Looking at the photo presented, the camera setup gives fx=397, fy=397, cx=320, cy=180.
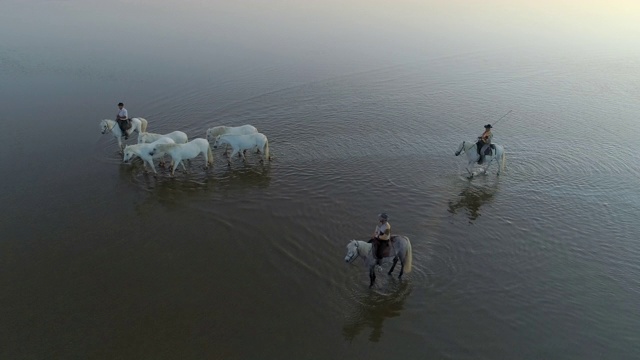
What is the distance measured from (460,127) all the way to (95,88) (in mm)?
19606

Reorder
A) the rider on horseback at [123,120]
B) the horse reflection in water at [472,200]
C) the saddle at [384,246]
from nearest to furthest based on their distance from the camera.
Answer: the saddle at [384,246]
the horse reflection in water at [472,200]
the rider on horseback at [123,120]

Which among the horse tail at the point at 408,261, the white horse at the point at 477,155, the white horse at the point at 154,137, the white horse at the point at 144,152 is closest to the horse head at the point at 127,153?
the white horse at the point at 144,152

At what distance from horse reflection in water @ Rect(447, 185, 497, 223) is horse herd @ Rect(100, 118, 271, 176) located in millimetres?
7327

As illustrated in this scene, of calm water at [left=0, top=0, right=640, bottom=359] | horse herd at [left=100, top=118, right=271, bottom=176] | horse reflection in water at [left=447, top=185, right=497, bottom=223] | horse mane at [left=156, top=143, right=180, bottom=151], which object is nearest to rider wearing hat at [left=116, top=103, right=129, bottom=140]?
horse herd at [left=100, top=118, right=271, bottom=176]

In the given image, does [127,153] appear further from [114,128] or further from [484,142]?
[484,142]

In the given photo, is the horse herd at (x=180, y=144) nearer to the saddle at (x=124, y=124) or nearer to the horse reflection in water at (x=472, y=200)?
the saddle at (x=124, y=124)

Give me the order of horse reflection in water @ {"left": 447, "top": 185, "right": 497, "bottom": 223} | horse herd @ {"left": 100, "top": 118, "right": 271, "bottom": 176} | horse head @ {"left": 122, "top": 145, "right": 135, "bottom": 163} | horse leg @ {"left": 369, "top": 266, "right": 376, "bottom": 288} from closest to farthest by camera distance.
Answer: horse leg @ {"left": 369, "top": 266, "right": 376, "bottom": 288}
horse reflection in water @ {"left": 447, "top": 185, "right": 497, "bottom": 223}
horse herd @ {"left": 100, "top": 118, "right": 271, "bottom": 176}
horse head @ {"left": 122, "top": 145, "right": 135, "bottom": 163}

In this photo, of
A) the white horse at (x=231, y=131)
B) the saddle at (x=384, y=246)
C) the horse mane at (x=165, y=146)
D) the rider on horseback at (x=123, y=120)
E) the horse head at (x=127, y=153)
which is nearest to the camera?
the saddle at (x=384, y=246)

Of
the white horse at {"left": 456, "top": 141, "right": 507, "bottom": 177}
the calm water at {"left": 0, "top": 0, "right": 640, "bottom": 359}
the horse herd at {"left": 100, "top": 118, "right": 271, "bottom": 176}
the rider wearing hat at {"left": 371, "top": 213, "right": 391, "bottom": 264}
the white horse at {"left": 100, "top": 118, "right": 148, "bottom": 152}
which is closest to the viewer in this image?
the calm water at {"left": 0, "top": 0, "right": 640, "bottom": 359}

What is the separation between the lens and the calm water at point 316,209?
8844 millimetres

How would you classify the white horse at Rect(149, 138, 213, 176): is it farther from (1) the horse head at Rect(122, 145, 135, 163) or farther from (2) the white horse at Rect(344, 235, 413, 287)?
(2) the white horse at Rect(344, 235, 413, 287)

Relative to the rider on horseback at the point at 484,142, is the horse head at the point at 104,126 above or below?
above

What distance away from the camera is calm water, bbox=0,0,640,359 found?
884 cm

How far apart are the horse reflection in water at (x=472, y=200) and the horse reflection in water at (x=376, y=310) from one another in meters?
4.35
